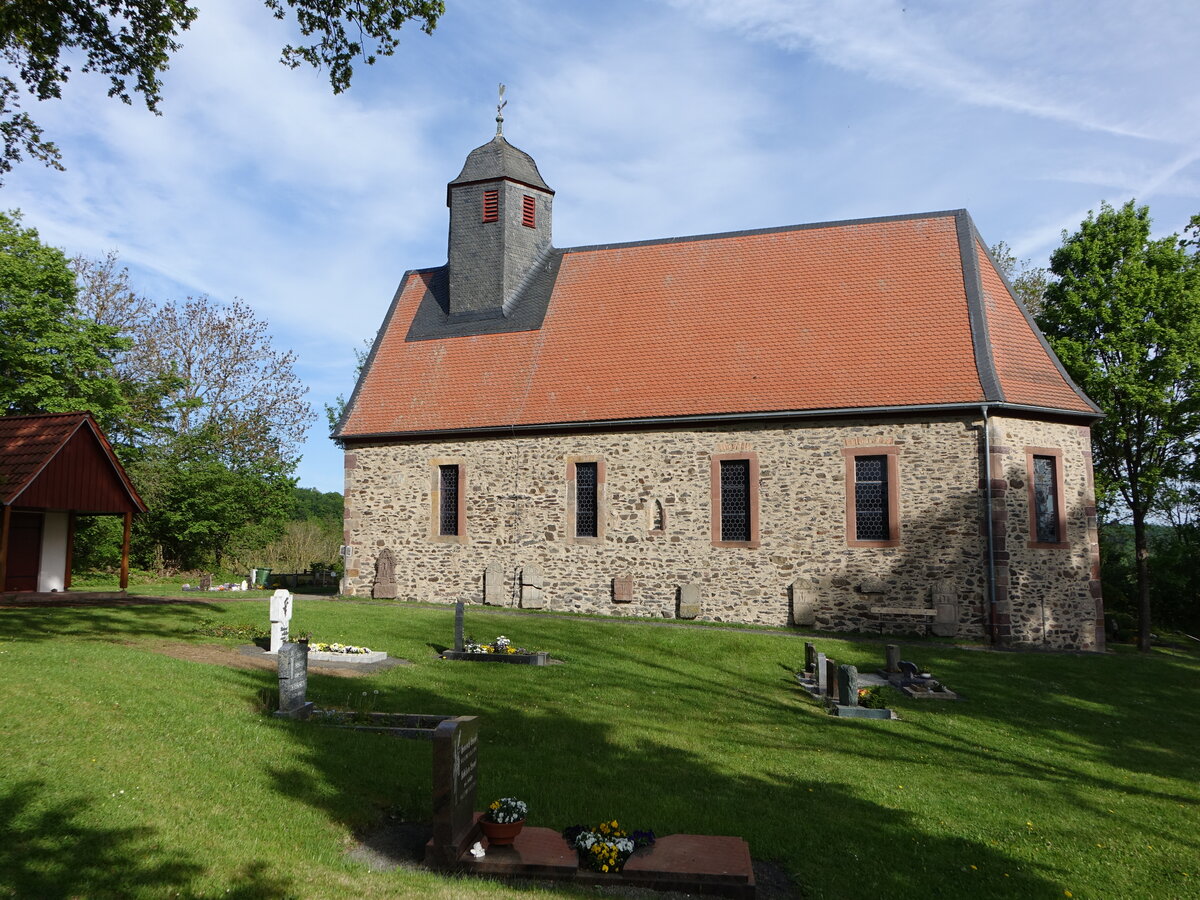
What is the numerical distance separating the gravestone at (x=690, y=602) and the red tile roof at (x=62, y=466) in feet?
46.4

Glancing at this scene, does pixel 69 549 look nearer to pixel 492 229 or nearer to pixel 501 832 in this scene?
pixel 492 229

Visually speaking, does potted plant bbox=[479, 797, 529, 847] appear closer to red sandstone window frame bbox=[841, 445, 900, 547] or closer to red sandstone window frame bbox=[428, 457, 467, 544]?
red sandstone window frame bbox=[841, 445, 900, 547]

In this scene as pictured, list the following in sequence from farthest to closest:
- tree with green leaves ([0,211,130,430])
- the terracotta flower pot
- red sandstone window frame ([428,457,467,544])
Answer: tree with green leaves ([0,211,130,430]) < red sandstone window frame ([428,457,467,544]) < the terracotta flower pot

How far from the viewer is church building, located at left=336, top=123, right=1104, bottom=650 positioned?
1797 centimetres

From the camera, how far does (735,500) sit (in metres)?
19.6

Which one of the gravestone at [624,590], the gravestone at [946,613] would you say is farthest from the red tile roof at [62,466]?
the gravestone at [946,613]

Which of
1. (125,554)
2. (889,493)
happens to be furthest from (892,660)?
(125,554)

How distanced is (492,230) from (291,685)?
17.5m

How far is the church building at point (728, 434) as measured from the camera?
18.0m

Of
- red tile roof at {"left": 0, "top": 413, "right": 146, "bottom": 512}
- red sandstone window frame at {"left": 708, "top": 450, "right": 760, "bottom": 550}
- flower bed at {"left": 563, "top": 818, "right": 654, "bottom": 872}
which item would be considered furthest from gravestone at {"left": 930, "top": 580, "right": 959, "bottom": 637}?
red tile roof at {"left": 0, "top": 413, "right": 146, "bottom": 512}

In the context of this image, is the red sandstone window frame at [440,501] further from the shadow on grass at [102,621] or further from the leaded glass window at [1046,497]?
the leaded glass window at [1046,497]

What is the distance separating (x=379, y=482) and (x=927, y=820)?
1796cm

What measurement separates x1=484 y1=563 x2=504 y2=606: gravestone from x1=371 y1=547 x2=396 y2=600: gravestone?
9.27ft

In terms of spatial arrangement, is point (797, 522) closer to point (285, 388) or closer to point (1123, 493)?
point (1123, 493)
